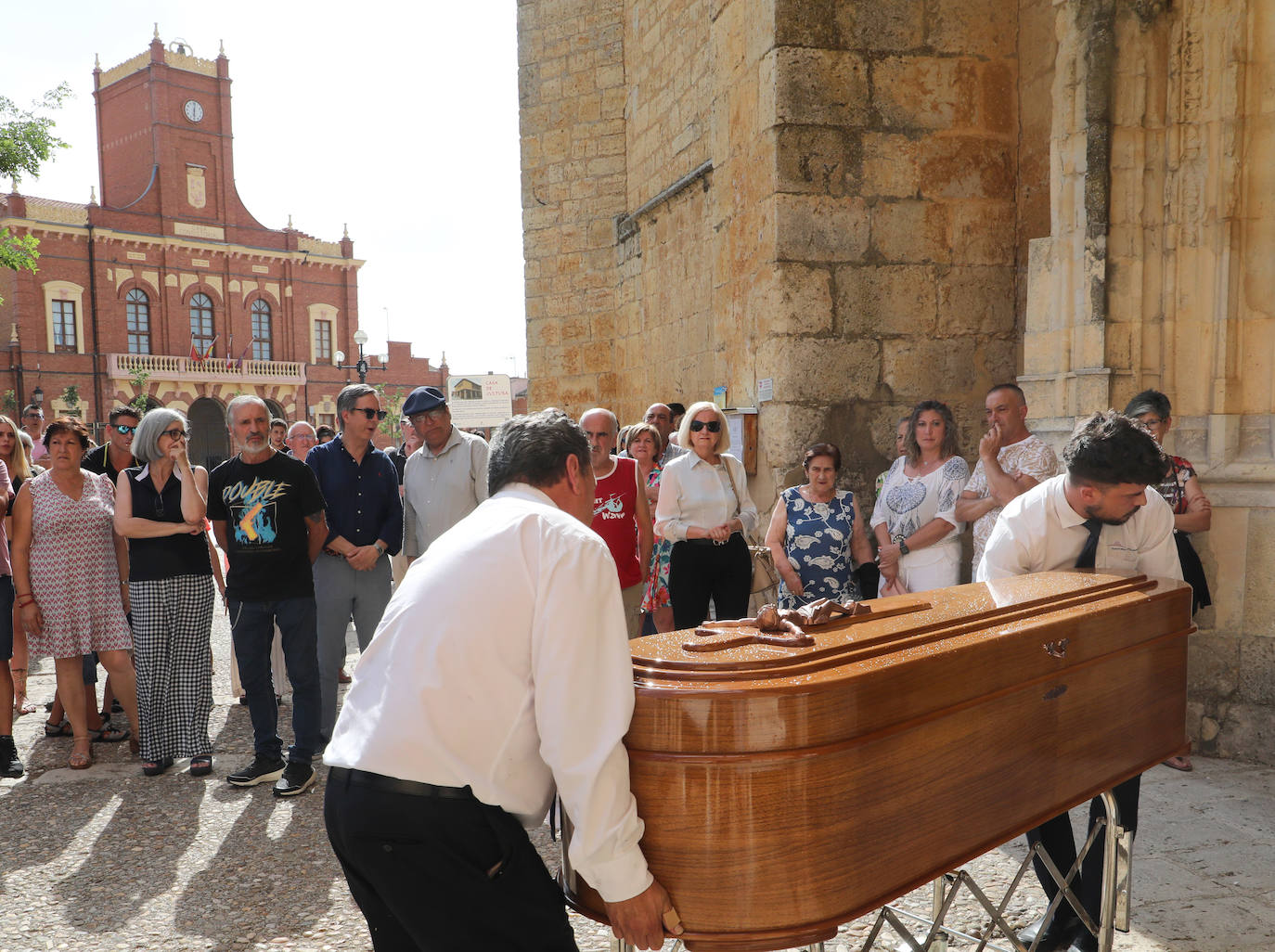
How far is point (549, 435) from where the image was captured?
205cm

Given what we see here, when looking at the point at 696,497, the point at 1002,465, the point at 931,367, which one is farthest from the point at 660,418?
the point at 1002,465

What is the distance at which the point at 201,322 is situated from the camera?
39.5m

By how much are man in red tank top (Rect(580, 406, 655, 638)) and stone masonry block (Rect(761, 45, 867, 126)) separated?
211 centimetres

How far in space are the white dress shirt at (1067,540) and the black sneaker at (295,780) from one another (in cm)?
319

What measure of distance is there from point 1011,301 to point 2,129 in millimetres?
14354

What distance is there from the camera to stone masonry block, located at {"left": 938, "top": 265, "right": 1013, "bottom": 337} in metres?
6.07

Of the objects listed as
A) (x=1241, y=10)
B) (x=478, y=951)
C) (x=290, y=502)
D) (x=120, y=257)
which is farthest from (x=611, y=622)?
(x=120, y=257)

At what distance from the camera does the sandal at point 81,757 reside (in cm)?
502

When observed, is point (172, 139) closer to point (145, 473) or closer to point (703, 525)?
point (145, 473)

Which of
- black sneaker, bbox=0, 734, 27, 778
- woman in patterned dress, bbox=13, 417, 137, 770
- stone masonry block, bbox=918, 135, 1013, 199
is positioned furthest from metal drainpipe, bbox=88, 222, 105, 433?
stone masonry block, bbox=918, 135, 1013, 199

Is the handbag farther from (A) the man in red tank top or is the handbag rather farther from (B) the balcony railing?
(B) the balcony railing

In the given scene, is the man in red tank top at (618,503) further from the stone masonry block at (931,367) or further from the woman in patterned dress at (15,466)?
the woman in patterned dress at (15,466)

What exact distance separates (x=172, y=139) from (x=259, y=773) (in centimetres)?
4170

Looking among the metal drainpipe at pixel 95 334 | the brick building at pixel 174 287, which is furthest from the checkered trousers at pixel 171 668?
the metal drainpipe at pixel 95 334
